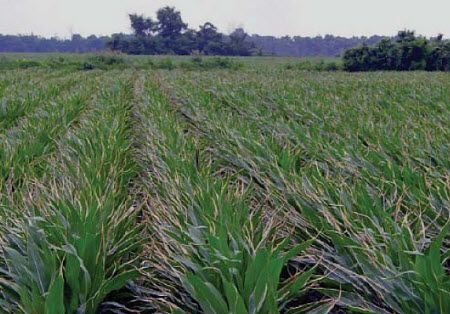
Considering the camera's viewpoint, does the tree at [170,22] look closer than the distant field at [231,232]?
No

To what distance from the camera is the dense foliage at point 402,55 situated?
94.8 ft

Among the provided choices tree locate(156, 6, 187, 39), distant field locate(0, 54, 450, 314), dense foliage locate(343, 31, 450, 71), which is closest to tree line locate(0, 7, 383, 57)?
tree locate(156, 6, 187, 39)

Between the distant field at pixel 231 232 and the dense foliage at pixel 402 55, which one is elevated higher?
the distant field at pixel 231 232

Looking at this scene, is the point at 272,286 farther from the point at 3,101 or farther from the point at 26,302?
the point at 3,101

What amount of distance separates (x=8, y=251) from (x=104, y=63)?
28669 millimetres

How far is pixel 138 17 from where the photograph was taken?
64375mm

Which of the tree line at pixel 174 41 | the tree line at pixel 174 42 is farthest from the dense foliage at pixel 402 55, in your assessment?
the tree line at pixel 174 41

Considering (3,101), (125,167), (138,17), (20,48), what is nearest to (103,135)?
(125,167)

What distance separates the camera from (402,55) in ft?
95.7

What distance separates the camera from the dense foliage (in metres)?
28.9

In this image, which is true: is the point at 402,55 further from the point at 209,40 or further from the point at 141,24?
the point at 141,24

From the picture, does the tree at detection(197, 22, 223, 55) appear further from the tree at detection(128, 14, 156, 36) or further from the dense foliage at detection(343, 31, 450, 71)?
the dense foliage at detection(343, 31, 450, 71)

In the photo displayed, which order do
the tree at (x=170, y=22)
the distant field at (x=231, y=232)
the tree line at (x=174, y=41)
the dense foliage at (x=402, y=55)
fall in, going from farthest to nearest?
the tree at (x=170, y=22) < the tree line at (x=174, y=41) < the dense foliage at (x=402, y=55) < the distant field at (x=231, y=232)

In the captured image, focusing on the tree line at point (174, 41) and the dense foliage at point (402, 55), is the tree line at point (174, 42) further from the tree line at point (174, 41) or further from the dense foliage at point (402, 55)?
the dense foliage at point (402, 55)
